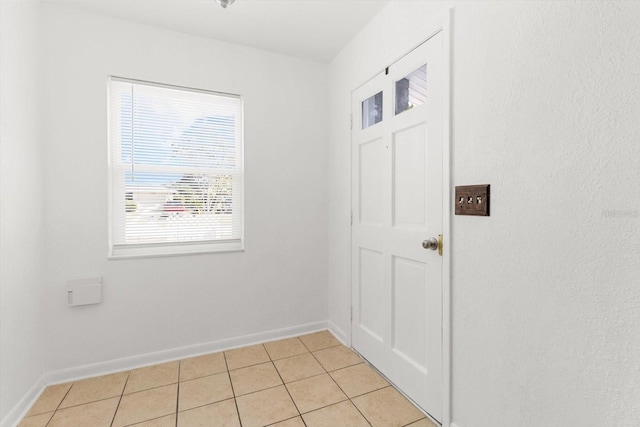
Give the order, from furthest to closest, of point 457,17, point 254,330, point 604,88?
point 254,330
point 457,17
point 604,88

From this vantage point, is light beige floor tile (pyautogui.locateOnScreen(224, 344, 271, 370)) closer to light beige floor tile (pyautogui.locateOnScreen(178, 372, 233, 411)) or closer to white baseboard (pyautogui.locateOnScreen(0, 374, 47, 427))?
light beige floor tile (pyautogui.locateOnScreen(178, 372, 233, 411))

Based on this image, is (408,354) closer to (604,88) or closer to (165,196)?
(604,88)

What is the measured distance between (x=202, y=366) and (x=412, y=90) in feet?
7.88

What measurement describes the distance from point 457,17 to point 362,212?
1329mm

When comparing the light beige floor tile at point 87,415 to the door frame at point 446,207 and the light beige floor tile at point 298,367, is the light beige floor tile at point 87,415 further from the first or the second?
the door frame at point 446,207

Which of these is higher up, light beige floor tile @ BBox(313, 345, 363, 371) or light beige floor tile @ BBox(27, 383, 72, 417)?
light beige floor tile @ BBox(313, 345, 363, 371)

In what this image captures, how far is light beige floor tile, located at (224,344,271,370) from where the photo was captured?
7.33ft

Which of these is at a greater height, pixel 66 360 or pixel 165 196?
pixel 165 196

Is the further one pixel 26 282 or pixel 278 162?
pixel 278 162

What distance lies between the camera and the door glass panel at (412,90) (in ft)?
5.56

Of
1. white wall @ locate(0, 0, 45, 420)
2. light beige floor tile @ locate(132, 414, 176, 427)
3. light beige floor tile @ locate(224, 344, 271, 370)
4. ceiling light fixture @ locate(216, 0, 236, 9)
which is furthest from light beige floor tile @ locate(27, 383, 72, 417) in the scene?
ceiling light fixture @ locate(216, 0, 236, 9)

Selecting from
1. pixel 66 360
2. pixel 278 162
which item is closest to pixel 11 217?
pixel 66 360

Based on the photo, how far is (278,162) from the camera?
103 inches

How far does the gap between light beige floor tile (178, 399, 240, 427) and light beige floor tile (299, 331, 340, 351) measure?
0.86 m
